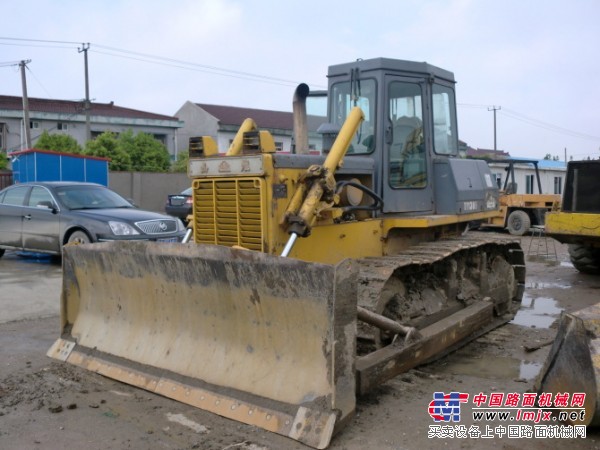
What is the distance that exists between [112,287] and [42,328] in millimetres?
2020

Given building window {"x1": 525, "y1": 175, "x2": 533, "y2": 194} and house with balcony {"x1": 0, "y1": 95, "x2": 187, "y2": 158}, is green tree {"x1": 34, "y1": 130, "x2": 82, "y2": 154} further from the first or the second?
building window {"x1": 525, "y1": 175, "x2": 533, "y2": 194}

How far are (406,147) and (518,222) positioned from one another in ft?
45.5

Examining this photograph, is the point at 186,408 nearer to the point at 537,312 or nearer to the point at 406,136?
the point at 406,136

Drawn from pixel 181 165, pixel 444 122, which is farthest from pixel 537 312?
pixel 181 165

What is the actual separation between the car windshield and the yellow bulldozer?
225 inches

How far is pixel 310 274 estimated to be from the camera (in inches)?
160

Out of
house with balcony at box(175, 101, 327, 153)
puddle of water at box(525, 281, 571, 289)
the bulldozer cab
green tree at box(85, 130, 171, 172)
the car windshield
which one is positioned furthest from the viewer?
A: house with balcony at box(175, 101, 327, 153)

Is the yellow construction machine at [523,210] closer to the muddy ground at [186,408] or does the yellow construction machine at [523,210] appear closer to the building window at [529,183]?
the muddy ground at [186,408]

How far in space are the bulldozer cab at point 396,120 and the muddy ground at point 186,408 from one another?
1724mm

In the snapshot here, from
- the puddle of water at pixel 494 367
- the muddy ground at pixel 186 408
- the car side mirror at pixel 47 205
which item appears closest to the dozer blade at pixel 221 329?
the muddy ground at pixel 186 408

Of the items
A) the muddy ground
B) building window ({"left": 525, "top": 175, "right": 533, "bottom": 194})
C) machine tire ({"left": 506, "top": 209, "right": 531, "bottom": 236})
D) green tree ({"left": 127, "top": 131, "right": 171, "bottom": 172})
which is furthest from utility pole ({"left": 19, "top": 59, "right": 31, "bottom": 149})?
the muddy ground

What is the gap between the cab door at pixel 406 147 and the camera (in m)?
6.16

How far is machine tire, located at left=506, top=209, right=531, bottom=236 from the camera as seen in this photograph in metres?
18.8

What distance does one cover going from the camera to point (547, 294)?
9484 millimetres
